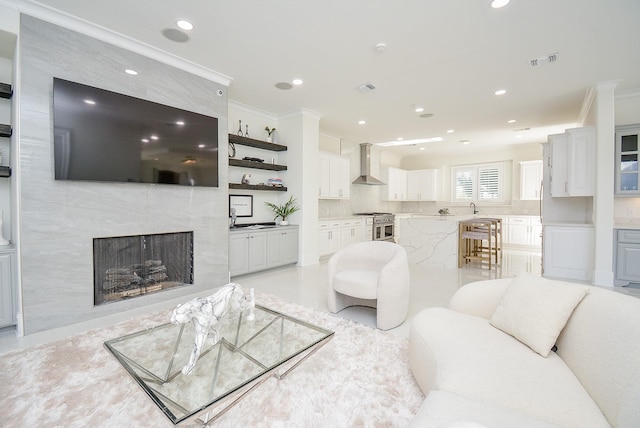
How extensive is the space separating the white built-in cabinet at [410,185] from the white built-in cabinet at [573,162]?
4.47m

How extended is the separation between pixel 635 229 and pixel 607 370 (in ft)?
14.4

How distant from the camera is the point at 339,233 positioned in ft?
21.3

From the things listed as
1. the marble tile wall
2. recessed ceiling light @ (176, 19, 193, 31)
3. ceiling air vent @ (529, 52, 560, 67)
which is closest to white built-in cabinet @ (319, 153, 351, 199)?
the marble tile wall

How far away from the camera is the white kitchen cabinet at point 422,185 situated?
30.6 feet

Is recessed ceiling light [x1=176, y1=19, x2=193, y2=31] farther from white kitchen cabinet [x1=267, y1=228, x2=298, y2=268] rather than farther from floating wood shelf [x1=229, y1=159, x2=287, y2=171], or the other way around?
white kitchen cabinet [x1=267, y1=228, x2=298, y2=268]

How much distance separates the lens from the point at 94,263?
2.93 metres

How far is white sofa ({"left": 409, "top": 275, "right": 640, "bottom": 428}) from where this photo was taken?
1.01 metres

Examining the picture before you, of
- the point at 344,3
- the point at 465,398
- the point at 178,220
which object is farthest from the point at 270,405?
the point at 344,3

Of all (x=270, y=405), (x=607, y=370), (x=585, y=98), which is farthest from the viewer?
(x=585, y=98)

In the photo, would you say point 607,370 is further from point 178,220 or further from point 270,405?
point 178,220

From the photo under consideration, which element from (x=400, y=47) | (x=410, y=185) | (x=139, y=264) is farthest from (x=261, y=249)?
(x=410, y=185)

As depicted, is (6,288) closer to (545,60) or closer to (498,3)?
(498,3)

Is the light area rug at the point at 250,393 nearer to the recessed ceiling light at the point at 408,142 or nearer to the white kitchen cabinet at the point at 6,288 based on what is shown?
the white kitchen cabinet at the point at 6,288

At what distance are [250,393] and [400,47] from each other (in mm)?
3602
